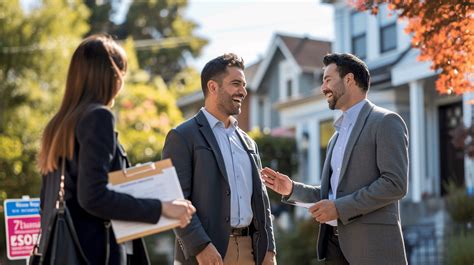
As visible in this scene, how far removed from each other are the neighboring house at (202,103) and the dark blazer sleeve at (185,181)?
105 ft

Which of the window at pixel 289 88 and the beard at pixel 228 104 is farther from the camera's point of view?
the window at pixel 289 88

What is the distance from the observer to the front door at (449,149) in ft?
71.9

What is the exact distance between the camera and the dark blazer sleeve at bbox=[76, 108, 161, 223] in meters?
4.00

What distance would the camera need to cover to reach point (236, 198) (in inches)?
228

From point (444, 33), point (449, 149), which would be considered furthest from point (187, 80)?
point (444, 33)

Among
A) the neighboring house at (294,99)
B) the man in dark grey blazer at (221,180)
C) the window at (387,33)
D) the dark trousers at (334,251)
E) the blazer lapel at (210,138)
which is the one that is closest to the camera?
the man in dark grey blazer at (221,180)

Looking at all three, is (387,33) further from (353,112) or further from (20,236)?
(353,112)

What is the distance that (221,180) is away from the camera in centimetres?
573

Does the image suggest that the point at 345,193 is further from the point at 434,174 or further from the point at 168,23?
the point at 168,23

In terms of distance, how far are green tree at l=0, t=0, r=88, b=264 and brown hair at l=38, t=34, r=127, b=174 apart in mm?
22482

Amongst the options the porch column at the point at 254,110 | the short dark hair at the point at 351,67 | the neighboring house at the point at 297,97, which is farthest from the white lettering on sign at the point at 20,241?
the porch column at the point at 254,110

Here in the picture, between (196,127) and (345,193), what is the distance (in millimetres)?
1090

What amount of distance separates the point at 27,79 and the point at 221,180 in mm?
23126

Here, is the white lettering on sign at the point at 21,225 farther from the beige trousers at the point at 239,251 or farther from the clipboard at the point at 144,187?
the clipboard at the point at 144,187
